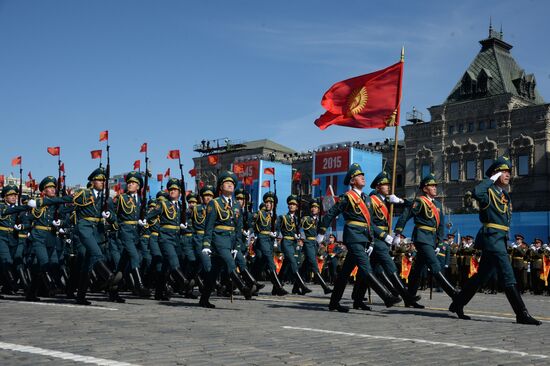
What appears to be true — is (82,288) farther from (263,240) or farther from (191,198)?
(191,198)

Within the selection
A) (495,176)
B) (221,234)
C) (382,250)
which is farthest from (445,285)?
(221,234)

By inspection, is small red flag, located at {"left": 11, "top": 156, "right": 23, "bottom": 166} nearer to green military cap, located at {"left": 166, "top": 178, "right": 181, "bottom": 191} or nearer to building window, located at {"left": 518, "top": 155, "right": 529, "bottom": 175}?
green military cap, located at {"left": 166, "top": 178, "right": 181, "bottom": 191}

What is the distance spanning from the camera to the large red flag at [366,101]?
14.2m

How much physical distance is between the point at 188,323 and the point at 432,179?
5166mm

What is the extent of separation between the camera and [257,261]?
49.2 ft

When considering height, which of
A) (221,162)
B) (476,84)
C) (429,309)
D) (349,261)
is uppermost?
(476,84)

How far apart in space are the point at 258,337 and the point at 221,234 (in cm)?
399

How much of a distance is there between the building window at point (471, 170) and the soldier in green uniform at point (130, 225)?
154 ft

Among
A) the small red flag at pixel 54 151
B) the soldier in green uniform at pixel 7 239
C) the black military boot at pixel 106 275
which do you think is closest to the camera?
the black military boot at pixel 106 275

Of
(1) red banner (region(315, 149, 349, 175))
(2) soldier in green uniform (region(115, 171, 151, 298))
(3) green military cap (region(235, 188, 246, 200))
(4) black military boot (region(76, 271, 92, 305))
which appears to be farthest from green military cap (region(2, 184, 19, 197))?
(1) red banner (region(315, 149, 349, 175))

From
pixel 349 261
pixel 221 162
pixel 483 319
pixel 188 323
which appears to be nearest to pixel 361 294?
pixel 349 261

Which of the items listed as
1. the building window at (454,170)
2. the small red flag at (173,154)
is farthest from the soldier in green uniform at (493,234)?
the building window at (454,170)

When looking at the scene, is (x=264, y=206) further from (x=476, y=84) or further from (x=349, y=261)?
(x=476, y=84)

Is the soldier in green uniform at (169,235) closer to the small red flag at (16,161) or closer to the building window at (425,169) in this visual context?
the small red flag at (16,161)
